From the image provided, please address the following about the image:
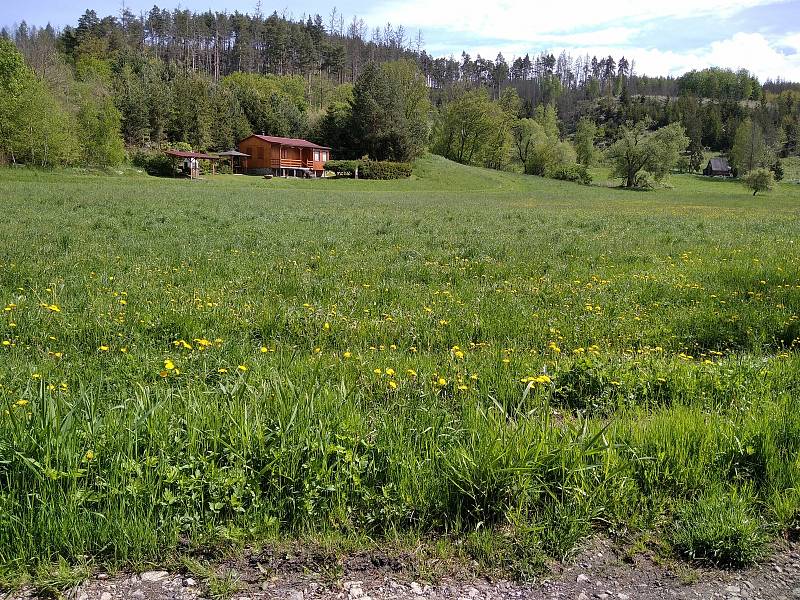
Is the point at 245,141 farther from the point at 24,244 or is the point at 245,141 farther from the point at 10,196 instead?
the point at 24,244

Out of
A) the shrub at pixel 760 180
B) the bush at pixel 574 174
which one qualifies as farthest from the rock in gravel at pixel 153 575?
the bush at pixel 574 174

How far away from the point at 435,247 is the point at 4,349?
10.6m

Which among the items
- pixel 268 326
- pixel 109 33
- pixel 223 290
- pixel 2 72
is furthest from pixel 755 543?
pixel 109 33

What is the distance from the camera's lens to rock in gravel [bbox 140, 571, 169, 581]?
295 cm

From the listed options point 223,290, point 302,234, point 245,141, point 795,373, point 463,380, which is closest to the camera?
point 463,380

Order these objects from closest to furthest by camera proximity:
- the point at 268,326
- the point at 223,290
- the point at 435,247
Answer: the point at 268,326 → the point at 223,290 → the point at 435,247

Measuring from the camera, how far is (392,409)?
4.79 m

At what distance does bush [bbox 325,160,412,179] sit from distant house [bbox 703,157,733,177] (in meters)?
86.6

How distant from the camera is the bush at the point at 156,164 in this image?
68.6m

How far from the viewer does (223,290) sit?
31.3 ft

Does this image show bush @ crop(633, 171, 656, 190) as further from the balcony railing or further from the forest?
the balcony railing

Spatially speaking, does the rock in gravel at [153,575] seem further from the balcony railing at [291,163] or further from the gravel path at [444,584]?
the balcony railing at [291,163]

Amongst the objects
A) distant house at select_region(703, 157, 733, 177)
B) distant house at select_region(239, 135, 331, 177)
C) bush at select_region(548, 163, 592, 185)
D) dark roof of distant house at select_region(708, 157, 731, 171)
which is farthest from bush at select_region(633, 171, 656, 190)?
dark roof of distant house at select_region(708, 157, 731, 171)

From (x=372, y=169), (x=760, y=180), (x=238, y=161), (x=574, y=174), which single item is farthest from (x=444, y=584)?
(x=574, y=174)
